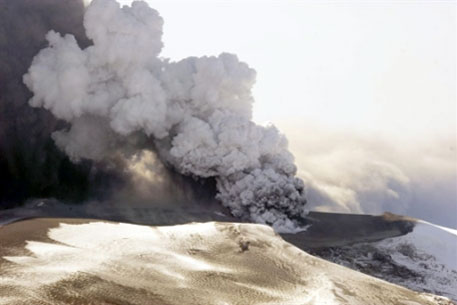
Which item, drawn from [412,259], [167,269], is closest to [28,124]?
[167,269]

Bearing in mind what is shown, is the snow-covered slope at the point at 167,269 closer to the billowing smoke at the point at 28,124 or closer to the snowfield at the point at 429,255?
the snowfield at the point at 429,255

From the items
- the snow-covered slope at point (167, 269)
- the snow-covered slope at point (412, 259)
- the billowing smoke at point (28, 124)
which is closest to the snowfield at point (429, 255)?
the snow-covered slope at point (412, 259)

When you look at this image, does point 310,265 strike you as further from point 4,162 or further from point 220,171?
point 4,162

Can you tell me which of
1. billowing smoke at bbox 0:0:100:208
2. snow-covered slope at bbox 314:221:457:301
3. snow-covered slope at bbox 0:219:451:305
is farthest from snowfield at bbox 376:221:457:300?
billowing smoke at bbox 0:0:100:208

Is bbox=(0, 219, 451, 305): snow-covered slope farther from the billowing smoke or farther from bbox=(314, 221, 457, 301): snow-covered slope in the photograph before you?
the billowing smoke

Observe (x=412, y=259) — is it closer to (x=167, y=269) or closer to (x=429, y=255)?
(x=429, y=255)

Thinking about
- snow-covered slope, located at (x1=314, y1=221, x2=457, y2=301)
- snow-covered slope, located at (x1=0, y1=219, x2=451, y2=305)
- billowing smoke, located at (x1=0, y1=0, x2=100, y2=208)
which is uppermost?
billowing smoke, located at (x1=0, y1=0, x2=100, y2=208)

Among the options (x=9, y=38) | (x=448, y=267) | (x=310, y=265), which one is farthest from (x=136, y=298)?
(x=9, y=38)
